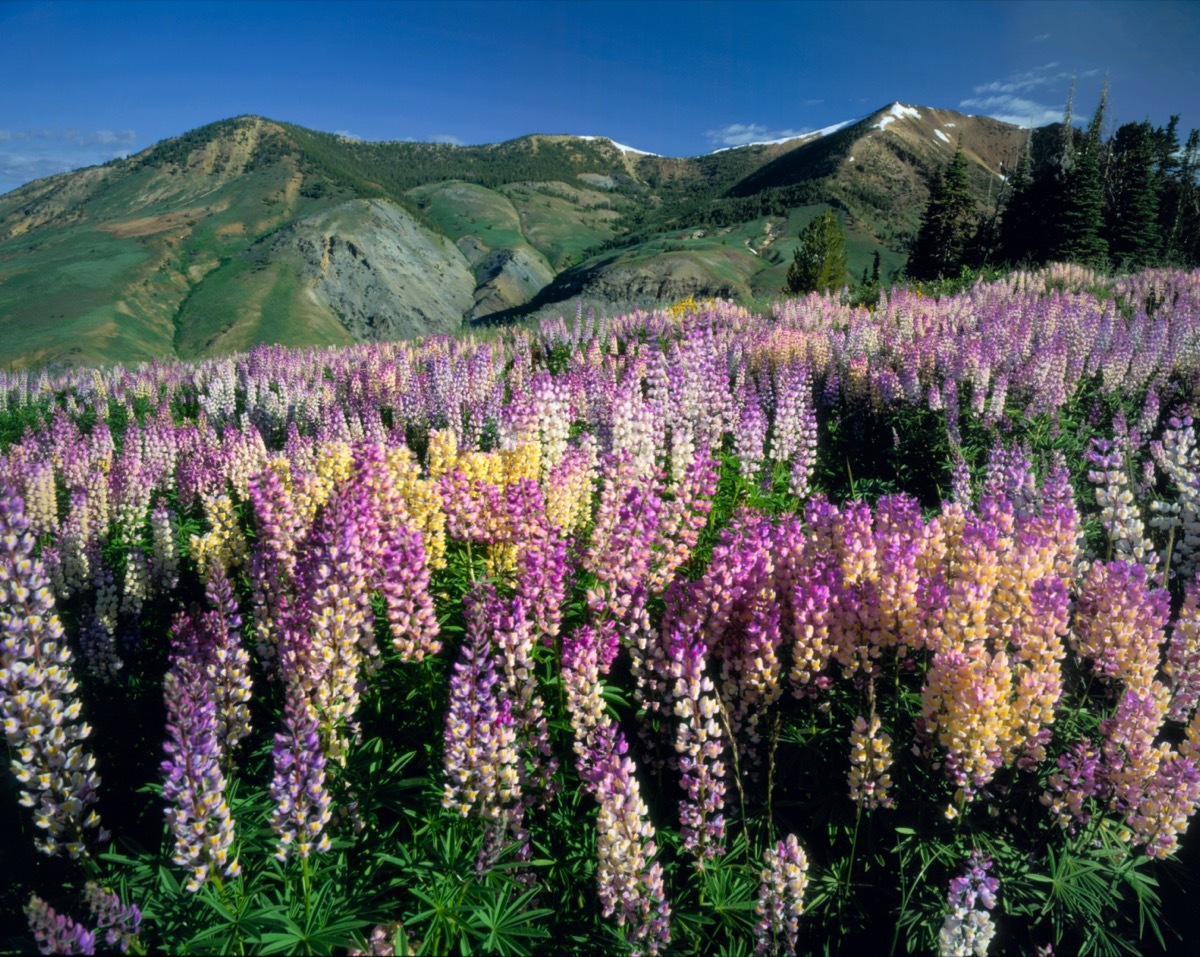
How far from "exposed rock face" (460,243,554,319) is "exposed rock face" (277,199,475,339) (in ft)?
18.7

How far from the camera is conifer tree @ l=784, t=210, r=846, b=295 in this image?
107 feet

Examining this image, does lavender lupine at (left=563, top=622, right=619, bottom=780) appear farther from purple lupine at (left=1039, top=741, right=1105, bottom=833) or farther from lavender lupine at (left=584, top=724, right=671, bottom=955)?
purple lupine at (left=1039, top=741, right=1105, bottom=833)

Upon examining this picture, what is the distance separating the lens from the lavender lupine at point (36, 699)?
2879mm

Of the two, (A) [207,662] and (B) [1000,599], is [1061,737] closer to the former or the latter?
(B) [1000,599]

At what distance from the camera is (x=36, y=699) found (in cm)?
293

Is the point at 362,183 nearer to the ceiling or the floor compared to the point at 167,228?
nearer to the ceiling

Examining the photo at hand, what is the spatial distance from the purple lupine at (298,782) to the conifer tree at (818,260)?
32536 millimetres

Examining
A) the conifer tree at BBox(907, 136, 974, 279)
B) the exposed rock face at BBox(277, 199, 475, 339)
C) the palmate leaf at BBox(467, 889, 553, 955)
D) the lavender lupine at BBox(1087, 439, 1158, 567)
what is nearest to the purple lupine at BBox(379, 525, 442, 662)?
the palmate leaf at BBox(467, 889, 553, 955)

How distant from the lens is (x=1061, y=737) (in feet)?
13.5

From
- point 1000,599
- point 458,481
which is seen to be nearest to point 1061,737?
point 1000,599

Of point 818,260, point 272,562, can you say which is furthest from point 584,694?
point 818,260

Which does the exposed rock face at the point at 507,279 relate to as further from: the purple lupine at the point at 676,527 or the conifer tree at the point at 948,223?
the purple lupine at the point at 676,527

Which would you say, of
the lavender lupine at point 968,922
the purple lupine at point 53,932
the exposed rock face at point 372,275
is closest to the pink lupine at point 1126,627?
the lavender lupine at point 968,922

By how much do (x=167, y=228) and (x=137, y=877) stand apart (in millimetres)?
135868
